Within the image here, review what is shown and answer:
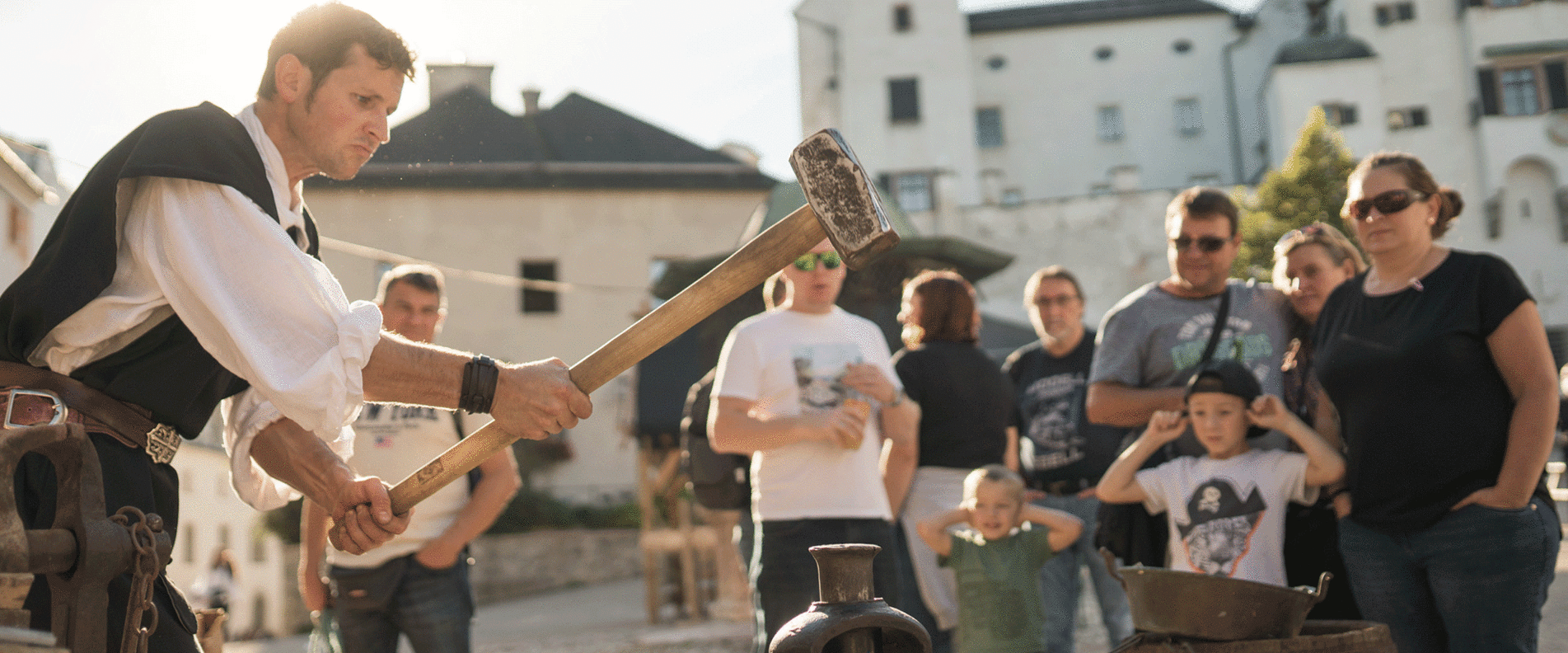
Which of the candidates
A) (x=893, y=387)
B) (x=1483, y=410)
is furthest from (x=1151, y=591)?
(x=893, y=387)

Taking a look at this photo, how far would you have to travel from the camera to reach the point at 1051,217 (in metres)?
36.1

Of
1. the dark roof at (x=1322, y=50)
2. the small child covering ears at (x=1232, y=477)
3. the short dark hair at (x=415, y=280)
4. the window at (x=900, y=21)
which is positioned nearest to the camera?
the small child covering ears at (x=1232, y=477)

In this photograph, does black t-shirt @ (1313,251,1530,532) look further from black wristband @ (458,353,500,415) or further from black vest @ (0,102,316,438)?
black vest @ (0,102,316,438)

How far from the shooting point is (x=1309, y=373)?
13.7ft

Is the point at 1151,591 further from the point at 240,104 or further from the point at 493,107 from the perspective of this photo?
the point at 493,107

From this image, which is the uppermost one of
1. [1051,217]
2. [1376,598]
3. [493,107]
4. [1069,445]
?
[493,107]

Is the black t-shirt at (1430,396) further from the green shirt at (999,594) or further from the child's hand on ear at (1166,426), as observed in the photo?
the green shirt at (999,594)

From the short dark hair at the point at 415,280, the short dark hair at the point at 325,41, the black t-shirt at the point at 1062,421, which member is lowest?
the black t-shirt at the point at 1062,421

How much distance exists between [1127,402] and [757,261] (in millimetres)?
2159

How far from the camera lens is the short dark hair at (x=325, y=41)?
239 cm

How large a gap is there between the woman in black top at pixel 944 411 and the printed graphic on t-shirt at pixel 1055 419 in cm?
34

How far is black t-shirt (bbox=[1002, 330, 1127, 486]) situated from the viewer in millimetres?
5219

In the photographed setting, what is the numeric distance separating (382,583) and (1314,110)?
26.2 m

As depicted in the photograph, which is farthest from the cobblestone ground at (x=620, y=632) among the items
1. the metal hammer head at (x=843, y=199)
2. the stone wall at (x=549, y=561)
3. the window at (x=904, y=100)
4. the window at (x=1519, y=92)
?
Answer: the window at (x=1519, y=92)
